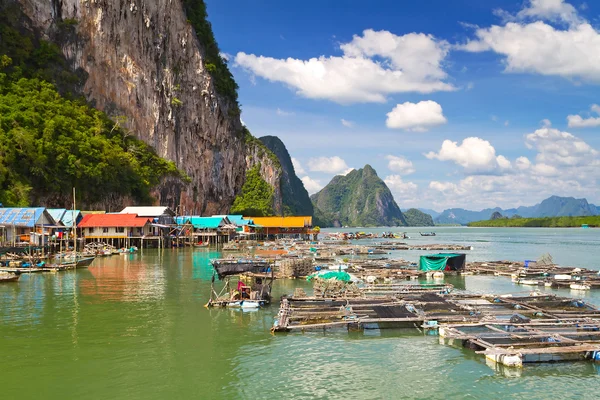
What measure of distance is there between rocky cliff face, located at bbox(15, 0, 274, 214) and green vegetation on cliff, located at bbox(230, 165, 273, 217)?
388 cm

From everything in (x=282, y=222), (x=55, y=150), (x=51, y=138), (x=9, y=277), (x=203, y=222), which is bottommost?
(x=9, y=277)

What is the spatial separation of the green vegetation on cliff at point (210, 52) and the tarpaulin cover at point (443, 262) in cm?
7704

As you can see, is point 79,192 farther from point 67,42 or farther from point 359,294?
point 359,294

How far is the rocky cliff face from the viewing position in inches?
2904

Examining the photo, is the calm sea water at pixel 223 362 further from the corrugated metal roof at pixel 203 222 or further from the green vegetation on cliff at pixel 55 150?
the corrugated metal roof at pixel 203 222

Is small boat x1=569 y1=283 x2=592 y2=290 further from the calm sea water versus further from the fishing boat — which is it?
the fishing boat

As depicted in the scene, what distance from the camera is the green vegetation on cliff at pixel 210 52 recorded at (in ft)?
339

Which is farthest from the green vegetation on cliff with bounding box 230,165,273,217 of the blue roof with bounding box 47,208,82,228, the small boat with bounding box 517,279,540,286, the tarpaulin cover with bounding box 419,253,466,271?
the small boat with bounding box 517,279,540,286

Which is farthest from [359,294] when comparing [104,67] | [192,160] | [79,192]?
[192,160]

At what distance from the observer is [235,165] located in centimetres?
11894

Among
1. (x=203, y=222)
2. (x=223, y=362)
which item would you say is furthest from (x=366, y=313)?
(x=203, y=222)

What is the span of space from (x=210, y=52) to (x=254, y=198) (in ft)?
123

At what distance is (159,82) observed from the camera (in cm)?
8775

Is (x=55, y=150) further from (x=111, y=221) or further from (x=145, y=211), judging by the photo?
(x=145, y=211)
